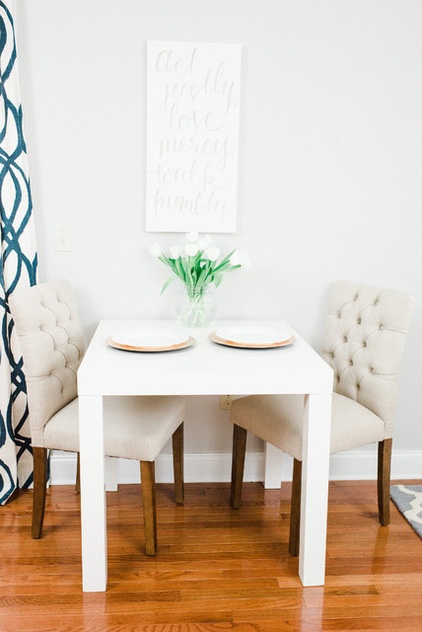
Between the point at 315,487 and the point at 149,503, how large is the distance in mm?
570

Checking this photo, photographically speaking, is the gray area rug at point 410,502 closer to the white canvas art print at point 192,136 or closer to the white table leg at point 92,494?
the white table leg at point 92,494

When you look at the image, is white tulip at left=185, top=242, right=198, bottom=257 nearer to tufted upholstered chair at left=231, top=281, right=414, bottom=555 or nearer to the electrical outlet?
tufted upholstered chair at left=231, top=281, right=414, bottom=555

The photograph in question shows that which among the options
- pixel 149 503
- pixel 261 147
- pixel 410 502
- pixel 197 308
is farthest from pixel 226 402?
pixel 261 147

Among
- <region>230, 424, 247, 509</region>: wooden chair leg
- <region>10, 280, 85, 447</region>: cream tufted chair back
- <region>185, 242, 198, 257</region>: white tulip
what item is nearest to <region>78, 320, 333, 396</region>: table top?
<region>10, 280, 85, 447</region>: cream tufted chair back

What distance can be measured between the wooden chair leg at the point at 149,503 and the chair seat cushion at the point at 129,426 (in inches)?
1.9

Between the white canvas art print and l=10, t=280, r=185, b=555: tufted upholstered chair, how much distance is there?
615 mm

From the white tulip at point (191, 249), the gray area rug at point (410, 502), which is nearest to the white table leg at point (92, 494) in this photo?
the white tulip at point (191, 249)

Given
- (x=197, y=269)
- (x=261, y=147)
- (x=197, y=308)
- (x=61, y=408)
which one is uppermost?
(x=261, y=147)

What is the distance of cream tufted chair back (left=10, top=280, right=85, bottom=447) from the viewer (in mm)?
2123

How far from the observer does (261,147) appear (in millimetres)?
2598

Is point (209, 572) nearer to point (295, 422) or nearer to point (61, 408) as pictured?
point (295, 422)

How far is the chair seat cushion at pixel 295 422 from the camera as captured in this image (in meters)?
2.16

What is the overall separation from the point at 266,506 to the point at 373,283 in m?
1.08

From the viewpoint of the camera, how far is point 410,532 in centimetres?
239
